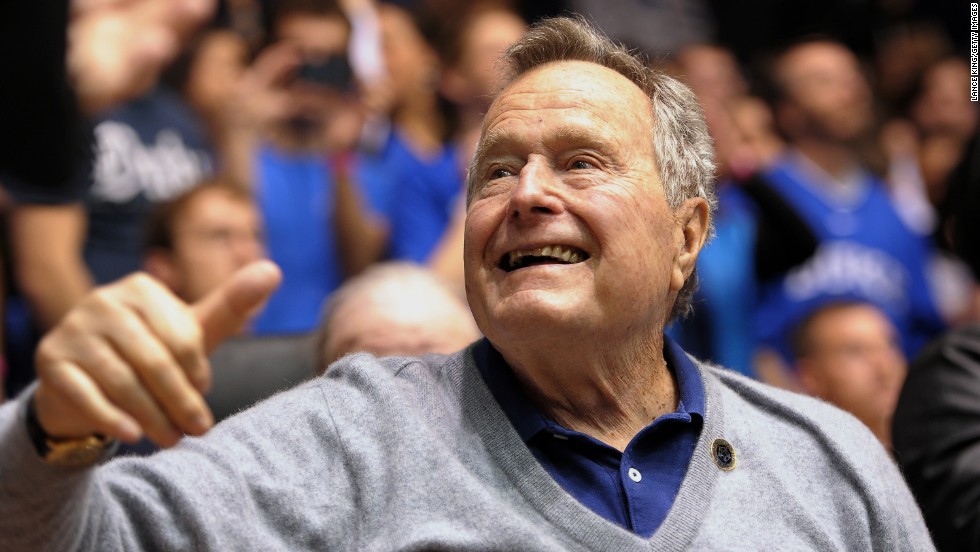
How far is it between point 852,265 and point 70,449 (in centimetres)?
281

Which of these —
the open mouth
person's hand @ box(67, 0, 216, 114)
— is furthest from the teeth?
person's hand @ box(67, 0, 216, 114)

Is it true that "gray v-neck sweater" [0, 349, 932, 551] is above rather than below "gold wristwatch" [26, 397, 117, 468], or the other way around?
below

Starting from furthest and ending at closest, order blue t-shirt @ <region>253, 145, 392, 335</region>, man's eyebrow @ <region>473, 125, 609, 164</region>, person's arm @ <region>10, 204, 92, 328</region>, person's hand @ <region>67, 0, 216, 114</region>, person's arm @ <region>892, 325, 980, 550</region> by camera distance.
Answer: blue t-shirt @ <region>253, 145, 392, 335</region> < person's hand @ <region>67, 0, 216, 114</region> < person's arm @ <region>10, 204, 92, 328</region> < person's arm @ <region>892, 325, 980, 550</region> < man's eyebrow @ <region>473, 125, 609, 164</region>

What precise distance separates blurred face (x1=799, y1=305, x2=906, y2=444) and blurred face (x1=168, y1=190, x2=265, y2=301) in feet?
4.78

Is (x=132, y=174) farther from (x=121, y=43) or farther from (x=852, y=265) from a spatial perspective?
(x=852, y=265)

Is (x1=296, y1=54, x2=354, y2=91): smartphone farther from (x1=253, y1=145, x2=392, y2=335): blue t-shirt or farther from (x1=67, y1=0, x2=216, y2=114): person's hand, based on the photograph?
(x1=67, y1=0, x2=216, y2=114): person's hand

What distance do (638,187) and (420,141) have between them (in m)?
1.78

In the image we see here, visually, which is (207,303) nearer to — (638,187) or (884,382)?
(638,187)

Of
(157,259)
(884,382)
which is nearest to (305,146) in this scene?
(157,259)

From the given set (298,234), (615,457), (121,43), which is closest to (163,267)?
(298,234)

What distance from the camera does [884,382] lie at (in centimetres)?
305

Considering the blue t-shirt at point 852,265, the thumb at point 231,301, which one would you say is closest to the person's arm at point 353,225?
the blue t-shirt at point 852,265

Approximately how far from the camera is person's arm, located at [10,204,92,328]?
2.58 metres

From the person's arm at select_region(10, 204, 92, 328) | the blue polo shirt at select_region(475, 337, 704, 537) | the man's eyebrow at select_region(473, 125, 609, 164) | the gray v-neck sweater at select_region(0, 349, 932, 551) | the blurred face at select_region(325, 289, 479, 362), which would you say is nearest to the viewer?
the gray v-neck sweater at select_region(0, 349, 932, 551)
